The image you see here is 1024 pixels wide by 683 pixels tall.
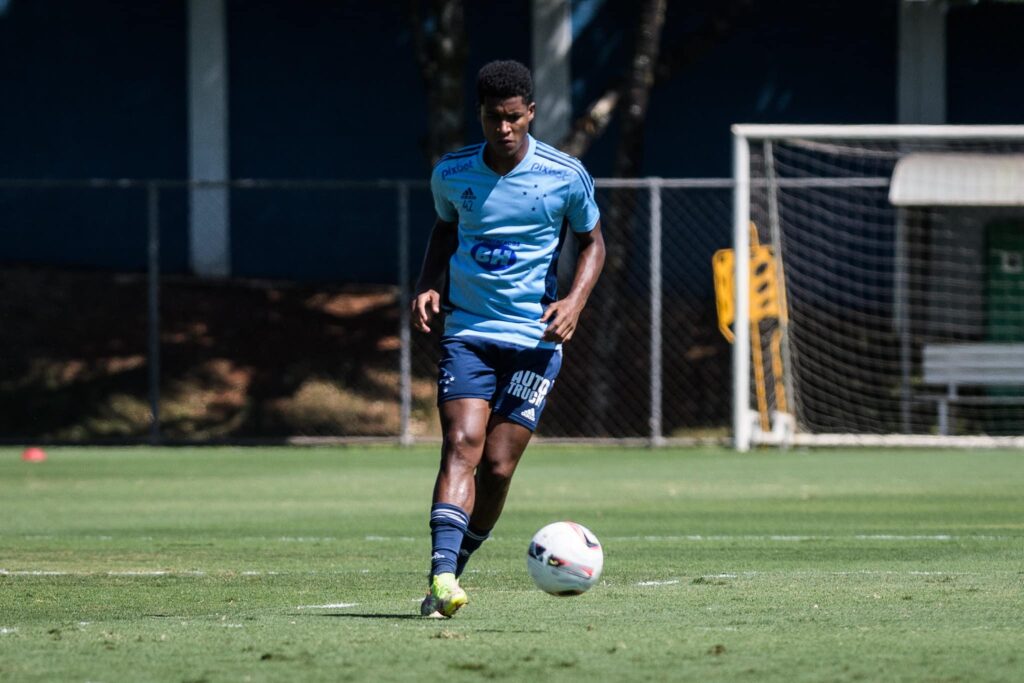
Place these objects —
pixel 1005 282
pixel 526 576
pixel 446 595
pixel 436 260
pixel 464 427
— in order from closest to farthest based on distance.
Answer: pixel 446 595 → pixel 464 427 → pixel 436 260 → pixel 526 576 → pixel 1005 282

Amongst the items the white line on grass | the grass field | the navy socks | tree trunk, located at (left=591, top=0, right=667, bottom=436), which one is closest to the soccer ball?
the grass field

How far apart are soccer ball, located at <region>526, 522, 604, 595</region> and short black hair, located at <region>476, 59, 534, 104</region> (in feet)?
5.64

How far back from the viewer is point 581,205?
25.3 feet

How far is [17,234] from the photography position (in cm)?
2650

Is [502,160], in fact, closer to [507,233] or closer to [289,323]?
[507,233]

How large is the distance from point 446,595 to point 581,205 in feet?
5.75

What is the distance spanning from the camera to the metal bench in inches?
827

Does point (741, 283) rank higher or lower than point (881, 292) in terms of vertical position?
higher

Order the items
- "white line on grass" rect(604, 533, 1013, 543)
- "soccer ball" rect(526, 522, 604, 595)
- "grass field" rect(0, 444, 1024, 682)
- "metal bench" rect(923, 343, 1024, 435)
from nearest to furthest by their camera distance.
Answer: "grass field" rect(0, 444, 1024, 682)
"soccer ball" rect(526, 522, 604, 595)
"white line on grass" rect(604, 533, 1013, 543)
"metal bench" rect(923, 343, 1024, 435)

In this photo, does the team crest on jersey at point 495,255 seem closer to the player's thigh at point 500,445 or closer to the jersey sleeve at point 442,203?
the jersey sleeve at point 442,203

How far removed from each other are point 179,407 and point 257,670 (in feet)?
56.9

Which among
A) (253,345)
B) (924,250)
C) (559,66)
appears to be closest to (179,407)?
(253,345)

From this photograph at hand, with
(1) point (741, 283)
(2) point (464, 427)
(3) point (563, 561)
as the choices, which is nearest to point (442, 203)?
(2) point (464, 427)

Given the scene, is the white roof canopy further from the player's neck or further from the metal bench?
the player's neck
